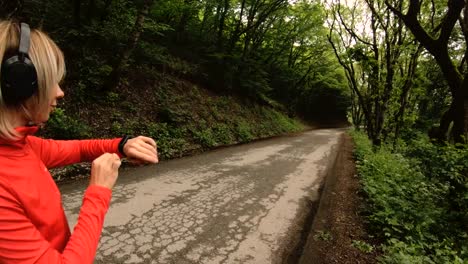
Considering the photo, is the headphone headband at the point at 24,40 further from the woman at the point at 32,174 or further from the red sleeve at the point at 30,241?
the red sleeve at the point at 30,241

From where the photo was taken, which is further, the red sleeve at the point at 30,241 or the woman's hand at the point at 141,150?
the woman's hand at the point at 141,150

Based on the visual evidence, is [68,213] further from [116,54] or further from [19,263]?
[116,54]

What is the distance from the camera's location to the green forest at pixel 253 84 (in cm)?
574

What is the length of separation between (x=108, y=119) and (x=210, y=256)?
6.46 meters

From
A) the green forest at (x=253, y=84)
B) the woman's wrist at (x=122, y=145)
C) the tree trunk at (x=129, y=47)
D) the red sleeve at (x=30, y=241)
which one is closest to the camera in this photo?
the red sleeve at (x=30, y=241)

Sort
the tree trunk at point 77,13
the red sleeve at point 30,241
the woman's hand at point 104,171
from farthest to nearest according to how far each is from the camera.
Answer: the tree trunk at point 77,13 < the woman's hand at point 104,171 < the red sleeve at point 30,241

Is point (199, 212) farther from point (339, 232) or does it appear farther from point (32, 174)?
point (32, 174)

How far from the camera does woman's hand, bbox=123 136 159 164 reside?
162 centimetres

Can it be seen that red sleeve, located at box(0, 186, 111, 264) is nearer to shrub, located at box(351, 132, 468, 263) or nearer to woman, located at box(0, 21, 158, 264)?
woman, located at box(0, 21, 158, 264)

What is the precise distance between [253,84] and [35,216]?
2011 cm

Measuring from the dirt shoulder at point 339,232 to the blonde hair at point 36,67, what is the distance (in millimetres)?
3855

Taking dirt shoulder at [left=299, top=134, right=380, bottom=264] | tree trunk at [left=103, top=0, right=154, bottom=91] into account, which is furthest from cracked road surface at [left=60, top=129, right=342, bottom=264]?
tree trunk at [left=103, top=0, right=154, bottom=91]

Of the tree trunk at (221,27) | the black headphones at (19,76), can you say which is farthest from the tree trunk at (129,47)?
the black headphones at (19,76)

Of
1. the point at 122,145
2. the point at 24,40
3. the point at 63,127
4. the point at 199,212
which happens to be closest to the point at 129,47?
the point at 63,127
